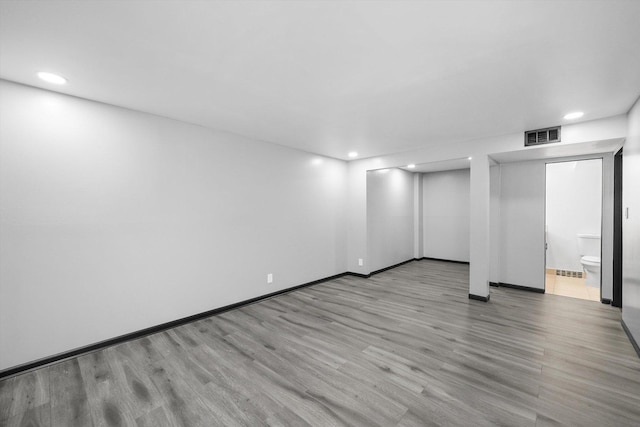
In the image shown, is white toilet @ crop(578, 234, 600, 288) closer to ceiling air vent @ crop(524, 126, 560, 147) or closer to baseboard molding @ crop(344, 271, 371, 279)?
ceiling air vent @ crop(524, 126, 560, 147)

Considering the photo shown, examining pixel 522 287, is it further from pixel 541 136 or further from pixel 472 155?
pixel 541 136

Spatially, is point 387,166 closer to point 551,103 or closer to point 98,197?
point 551,103

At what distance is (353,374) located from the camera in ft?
7.66

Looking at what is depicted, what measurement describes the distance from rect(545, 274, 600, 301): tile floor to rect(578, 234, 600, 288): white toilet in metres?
0.17

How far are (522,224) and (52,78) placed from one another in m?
6.45

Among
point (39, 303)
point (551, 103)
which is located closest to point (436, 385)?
point (551, 103)

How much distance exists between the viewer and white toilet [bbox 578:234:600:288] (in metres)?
4.86

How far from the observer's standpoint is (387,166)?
17.3 feet

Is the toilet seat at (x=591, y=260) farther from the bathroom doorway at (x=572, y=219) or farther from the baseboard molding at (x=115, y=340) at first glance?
the baseboard molding at (x=115, y=340)

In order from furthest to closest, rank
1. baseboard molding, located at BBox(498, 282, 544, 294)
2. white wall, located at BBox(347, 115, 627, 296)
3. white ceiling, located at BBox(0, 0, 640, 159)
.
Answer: baseboard molding, located at BBox(498, 282, 544, 294), white wall, located at BBox(347, 115, 627, 296), white ceiling, located at BBox(0, 0, 640, 159)

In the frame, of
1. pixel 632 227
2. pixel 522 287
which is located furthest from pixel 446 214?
pixel 632 227

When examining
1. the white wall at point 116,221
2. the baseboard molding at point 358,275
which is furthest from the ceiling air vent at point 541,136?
the white wall at point 116,221

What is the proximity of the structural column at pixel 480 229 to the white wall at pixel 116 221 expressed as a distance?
3.14m

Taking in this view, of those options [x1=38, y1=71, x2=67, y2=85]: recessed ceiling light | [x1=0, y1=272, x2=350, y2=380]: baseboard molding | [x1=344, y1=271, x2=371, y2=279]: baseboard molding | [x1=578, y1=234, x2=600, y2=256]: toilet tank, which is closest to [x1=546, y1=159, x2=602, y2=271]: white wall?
[x1=578, y1=234, x2=600, y2=256]: toilet tank
